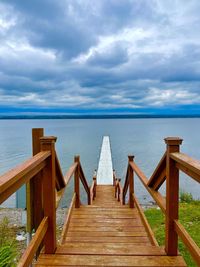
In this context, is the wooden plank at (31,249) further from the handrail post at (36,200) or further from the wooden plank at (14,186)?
the wooden plank at (14,186)

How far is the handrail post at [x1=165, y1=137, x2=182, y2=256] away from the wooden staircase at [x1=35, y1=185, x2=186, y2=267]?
0.43 ft

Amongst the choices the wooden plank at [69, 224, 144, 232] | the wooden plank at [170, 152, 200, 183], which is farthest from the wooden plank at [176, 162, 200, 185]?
the wooden plank at [69, 224, 144, 232]

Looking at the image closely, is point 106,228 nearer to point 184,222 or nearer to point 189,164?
point 189,164

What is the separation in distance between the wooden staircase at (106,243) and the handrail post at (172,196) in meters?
0.13

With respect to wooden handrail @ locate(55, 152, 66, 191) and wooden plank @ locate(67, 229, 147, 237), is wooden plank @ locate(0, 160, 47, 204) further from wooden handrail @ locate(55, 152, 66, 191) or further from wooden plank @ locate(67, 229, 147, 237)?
wooden plank @ locate(67, 229, 147, 237)

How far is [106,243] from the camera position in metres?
3.02

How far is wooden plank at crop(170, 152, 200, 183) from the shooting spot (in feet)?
6.07

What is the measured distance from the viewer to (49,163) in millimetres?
Result: 2613

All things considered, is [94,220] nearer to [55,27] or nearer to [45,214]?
[45,214]

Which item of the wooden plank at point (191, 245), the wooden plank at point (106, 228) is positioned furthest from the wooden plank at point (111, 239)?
the wooden plank at point (191, 245)

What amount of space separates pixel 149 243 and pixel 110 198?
6.32m

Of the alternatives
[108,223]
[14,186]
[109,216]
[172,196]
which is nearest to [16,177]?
[14,186]

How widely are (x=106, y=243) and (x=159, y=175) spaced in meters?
0.93

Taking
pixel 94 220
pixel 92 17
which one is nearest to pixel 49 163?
pixel 94 220
